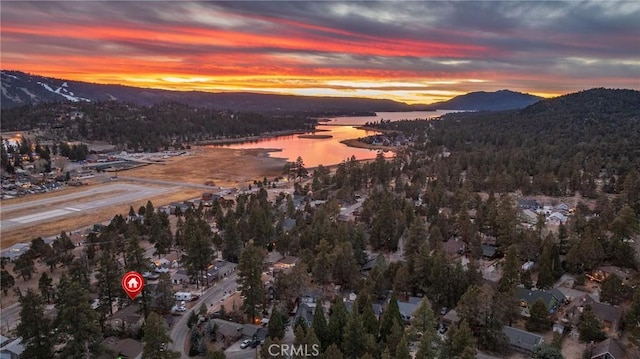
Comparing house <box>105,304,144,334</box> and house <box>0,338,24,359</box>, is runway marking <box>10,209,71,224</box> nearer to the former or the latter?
house <box>0,338,24,359</box>

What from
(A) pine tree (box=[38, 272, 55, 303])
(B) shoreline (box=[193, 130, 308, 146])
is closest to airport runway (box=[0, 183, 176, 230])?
(A) pine tree (box=[38, 272, 55, 303])

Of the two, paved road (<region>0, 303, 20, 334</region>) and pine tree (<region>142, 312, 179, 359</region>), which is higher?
pine tree (<region>142, 312, 179, 359</region>)

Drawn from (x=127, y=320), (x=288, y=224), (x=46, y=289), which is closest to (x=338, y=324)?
(x=127, y=320)

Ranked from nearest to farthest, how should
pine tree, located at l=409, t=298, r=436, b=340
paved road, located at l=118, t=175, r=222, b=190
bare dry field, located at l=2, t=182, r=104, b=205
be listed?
pine tree, located at l=409, t=298, r=436, b=340, bare dry field, located at l=2, t=182, r=104, b=205, paved road, located at l=118, t=175, r=222, b=190

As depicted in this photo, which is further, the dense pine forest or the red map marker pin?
the red map marker pin

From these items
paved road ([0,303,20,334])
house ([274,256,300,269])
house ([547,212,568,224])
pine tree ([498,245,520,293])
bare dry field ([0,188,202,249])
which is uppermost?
pine tree ([498,245,520,293])

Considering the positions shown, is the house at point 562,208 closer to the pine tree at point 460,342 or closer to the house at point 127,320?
the pine tree at point 460,342

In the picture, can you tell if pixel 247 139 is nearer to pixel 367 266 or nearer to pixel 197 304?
pixel 367 266

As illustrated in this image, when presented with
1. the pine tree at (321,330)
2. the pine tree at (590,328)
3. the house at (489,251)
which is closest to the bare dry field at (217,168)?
the house at (489,251)
